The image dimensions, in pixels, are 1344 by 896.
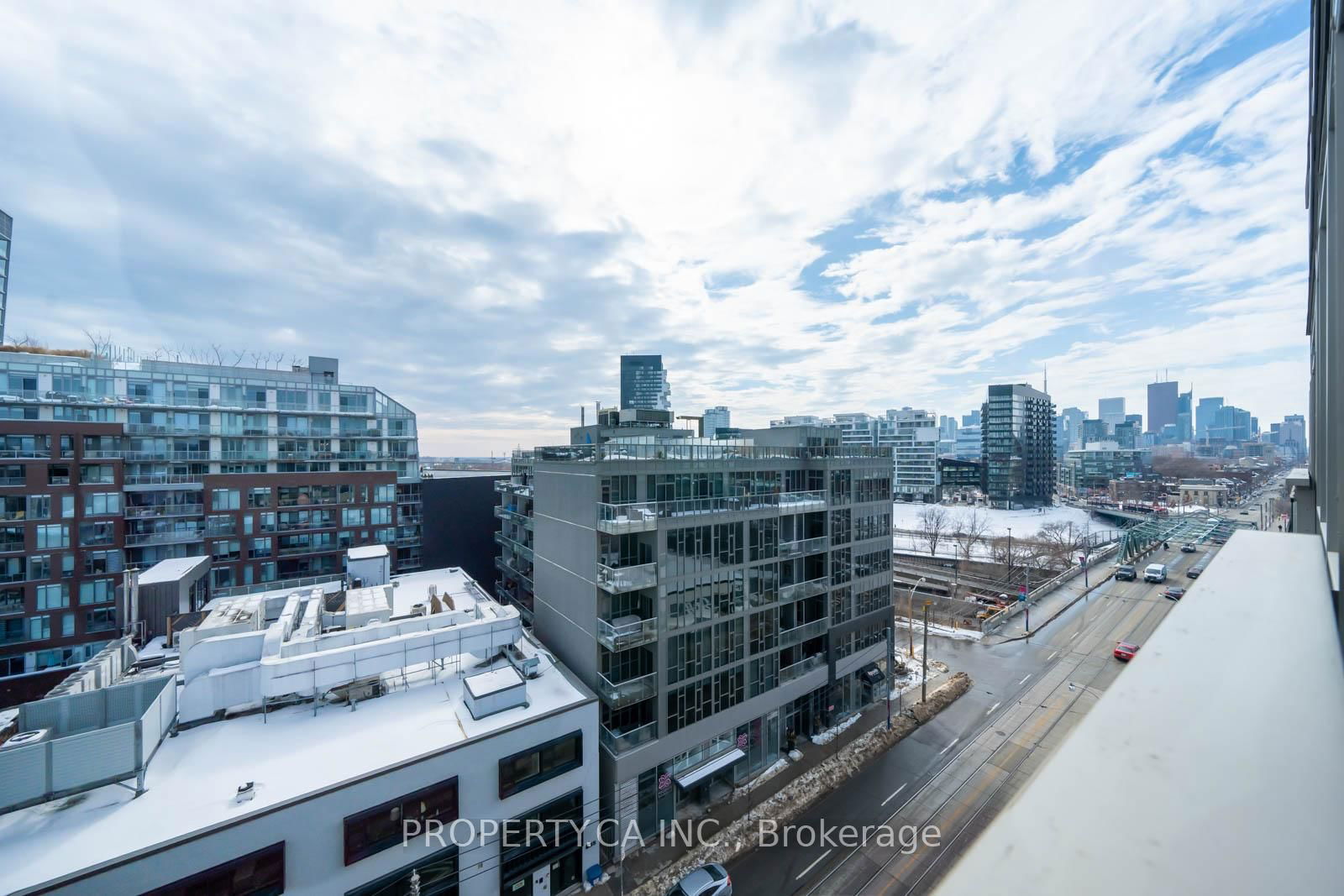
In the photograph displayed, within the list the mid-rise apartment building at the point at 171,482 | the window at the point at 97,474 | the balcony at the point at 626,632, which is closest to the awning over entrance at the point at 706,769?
the balcony at the point at 626,632

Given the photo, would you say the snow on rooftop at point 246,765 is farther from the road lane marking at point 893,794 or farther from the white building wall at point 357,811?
the road lane marking at point 893,794

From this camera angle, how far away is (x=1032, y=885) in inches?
44.7

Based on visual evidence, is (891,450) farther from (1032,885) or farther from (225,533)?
(225,533)

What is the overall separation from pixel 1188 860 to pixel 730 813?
966 inches

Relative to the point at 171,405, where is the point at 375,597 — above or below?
below

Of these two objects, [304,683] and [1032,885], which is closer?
[1032,885]

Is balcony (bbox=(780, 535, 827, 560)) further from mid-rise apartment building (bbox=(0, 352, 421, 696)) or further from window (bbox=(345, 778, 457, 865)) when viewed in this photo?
mid-rise apartment building (bbox=(0, 352, 421, 696))

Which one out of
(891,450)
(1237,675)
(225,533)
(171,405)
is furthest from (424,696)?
(171,405)

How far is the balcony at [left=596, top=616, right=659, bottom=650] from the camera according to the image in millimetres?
19859

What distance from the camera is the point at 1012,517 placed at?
270 ft

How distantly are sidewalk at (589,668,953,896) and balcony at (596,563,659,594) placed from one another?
9659mm

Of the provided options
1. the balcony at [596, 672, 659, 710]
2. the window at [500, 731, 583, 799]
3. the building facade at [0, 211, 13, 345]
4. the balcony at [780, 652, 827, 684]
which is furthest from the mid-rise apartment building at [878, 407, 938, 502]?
the building facade at [0, 211, 13, 345]

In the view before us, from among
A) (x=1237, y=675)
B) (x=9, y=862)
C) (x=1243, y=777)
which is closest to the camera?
(x=1243, y=777)

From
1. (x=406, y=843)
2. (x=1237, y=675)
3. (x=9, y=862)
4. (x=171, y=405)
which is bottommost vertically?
(x=406, y=843)
